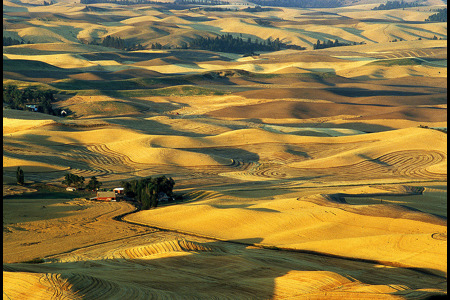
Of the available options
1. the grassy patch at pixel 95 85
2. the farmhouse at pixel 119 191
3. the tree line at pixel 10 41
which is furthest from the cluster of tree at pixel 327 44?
the farmhouse at pixel 119 191

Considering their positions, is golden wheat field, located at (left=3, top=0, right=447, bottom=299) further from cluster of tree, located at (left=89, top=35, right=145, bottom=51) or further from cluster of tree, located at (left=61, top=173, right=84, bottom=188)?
cluster of tree, located at (left=89, top=35, right=145, bottom=51)

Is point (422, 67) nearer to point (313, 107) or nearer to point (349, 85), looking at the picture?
point (349, 85)

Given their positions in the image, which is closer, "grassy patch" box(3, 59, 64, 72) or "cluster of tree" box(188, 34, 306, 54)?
"grassy patch" box(3, 59, 64, 72)

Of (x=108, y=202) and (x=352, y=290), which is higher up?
(x=352, y=290)

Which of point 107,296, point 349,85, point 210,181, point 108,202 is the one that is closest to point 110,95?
point 349,85

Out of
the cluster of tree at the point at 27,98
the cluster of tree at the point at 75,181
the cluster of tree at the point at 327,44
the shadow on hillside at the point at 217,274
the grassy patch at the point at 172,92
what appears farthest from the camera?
the cluster of tree at the point at 327,44

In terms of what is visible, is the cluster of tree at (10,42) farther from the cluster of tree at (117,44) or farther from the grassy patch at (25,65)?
the grassy patch at (25,65)

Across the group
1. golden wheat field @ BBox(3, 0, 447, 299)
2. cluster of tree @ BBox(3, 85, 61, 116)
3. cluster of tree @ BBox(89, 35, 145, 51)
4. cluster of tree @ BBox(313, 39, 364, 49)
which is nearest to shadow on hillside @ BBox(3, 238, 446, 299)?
golden wheat field @ BBox(3, 0, 447, 299)
